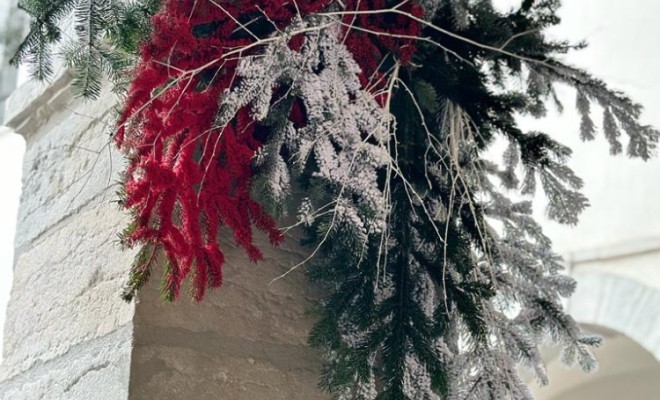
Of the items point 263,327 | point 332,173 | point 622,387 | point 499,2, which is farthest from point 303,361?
point 622,387

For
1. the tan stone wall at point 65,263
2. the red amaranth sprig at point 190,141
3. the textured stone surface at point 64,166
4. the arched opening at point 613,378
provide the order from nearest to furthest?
the red amaranth sprig at point 190,141
the tan stone wall at point 65,263
the textured stone surface at point 64,166
the arched opening at point 613,378

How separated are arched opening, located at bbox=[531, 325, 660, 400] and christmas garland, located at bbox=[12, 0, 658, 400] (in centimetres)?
243

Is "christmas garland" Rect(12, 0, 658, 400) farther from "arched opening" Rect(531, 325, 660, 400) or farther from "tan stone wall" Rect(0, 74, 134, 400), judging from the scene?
"arched opening" Rect(531, 325, 660, 400)

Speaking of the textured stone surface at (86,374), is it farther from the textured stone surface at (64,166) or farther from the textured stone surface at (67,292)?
the textured stone surface at (64,166)

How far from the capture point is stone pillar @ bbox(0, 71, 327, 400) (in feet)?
2.22


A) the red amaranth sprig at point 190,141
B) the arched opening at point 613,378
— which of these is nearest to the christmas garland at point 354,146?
the red amaranth sprig at point 190,141

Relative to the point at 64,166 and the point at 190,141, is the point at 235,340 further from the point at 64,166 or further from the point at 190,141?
the point at 64,166

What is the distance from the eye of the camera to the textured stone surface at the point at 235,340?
2.19 feet

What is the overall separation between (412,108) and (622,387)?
297 centimetres

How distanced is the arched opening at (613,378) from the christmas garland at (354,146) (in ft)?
→ 7.96

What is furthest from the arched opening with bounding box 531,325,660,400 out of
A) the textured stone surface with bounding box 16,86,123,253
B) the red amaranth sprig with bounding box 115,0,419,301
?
the red amaranth sprig with bounding box 115,0,419,301

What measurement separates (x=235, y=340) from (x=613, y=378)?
2943 millimetres

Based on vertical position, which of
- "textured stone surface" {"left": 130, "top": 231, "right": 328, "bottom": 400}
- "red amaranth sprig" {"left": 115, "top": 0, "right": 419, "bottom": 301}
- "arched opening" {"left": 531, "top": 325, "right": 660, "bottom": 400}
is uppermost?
"arched opening" {"left": 531, "top": 325, "right": 660, "bottom": 400}

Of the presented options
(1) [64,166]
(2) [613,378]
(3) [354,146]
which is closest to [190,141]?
(3) [354,146]
